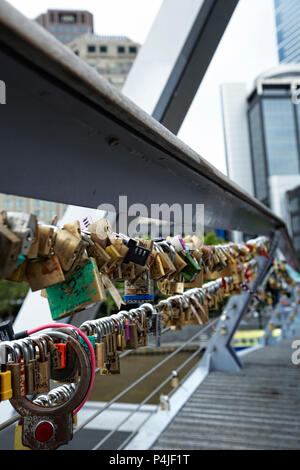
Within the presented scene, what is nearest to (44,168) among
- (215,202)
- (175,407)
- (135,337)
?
(135,337)

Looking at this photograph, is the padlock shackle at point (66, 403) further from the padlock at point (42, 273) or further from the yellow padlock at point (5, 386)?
the padlock at point (42, 273)

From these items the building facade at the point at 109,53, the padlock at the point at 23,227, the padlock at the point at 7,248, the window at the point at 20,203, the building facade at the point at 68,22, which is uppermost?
the building facade at the point at 68,22

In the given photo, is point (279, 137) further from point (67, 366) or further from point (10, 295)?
point (67, 366)

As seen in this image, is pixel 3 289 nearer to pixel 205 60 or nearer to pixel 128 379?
pixel 128 379

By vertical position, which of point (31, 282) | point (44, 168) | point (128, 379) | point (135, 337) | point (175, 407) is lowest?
point (128, 379)

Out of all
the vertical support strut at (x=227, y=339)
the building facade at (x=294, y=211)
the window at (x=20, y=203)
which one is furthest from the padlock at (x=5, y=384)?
the window at (x=20, y=203)

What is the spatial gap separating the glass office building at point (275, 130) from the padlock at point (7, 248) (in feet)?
160

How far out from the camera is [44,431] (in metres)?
0.80

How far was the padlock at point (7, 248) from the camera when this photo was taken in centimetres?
50

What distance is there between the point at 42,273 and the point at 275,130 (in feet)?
170

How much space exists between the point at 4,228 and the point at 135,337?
69 centimetres

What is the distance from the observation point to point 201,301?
1.88 m

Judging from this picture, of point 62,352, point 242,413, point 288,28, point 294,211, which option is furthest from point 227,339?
point 294,211
